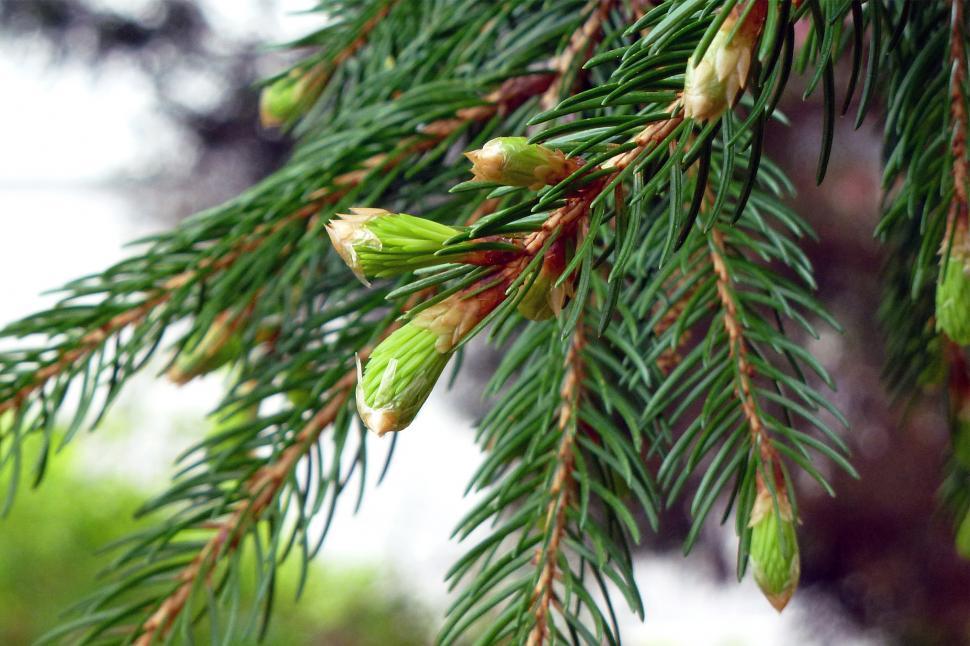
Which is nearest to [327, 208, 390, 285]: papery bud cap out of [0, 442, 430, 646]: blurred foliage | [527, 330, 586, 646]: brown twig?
[527, 330, 586, 646]: brown twig

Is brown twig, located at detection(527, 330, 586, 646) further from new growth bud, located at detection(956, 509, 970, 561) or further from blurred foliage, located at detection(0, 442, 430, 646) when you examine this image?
blurred foliage, located at detection(0, 442, 430, 646)

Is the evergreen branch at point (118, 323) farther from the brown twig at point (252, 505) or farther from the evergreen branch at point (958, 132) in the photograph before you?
the evergreen branch at point (958, 132)

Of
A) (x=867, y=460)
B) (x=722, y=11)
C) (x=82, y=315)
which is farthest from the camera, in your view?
(x=867, y=460)

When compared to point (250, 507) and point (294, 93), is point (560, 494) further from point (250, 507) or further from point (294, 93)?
point (294, 93)

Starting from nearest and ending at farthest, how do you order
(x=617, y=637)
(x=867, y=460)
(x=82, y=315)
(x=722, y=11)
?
(x=722, y=11), (x=617, y=637), (x=82, y=315), (x=867, y=460)

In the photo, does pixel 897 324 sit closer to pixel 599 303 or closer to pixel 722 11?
pixel 599 303

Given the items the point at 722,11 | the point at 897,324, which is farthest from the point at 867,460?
the point at 722,11
